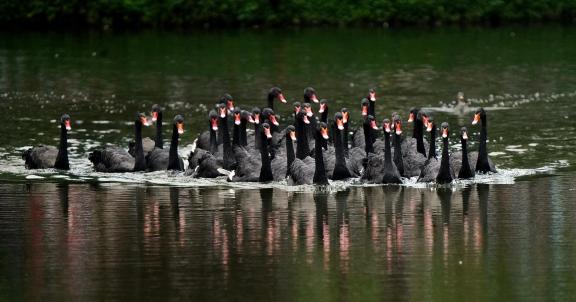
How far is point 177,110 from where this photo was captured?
36.2m

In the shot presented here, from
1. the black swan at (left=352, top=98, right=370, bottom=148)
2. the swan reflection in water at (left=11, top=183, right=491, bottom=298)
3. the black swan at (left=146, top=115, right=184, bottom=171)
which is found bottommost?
the swan reflection in water at (left=11, top=183, right=491, bottom=298)

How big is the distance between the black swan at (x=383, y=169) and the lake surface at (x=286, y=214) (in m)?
0.24

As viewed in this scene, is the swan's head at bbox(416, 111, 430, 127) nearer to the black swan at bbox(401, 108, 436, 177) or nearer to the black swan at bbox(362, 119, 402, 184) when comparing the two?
the black swan at bbox(401, 108, 436, 177)

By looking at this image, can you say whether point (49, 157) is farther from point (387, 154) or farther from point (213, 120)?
point (387, 154)

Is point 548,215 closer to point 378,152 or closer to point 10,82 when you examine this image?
point 378,152

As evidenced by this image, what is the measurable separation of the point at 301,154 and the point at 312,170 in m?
1.54

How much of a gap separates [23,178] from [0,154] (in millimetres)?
Result: 2819

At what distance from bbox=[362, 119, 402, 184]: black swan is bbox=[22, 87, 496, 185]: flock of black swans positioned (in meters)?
0.02

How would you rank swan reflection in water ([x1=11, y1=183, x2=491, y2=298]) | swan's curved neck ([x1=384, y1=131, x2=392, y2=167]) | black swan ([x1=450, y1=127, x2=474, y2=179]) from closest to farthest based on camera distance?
swan reflection in water ([x1=11, y1=183, x2=491, y2=298]) < swan's curved neck ([x1=384, y1=131, x2=392, y2=167]) < black swan ([x1=450, y1=127, x2=474, y2=179])

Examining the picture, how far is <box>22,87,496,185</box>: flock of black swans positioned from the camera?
24.1 m

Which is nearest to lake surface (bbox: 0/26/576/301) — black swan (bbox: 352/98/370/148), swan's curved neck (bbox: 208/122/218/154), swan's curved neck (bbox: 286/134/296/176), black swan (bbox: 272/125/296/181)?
black swan (bbox: 272/125/296/181)

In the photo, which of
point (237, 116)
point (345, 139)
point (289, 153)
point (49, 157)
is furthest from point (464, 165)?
point (49, 157)

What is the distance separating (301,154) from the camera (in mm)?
25750

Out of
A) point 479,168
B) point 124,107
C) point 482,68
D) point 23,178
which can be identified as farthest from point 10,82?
point 479,168
